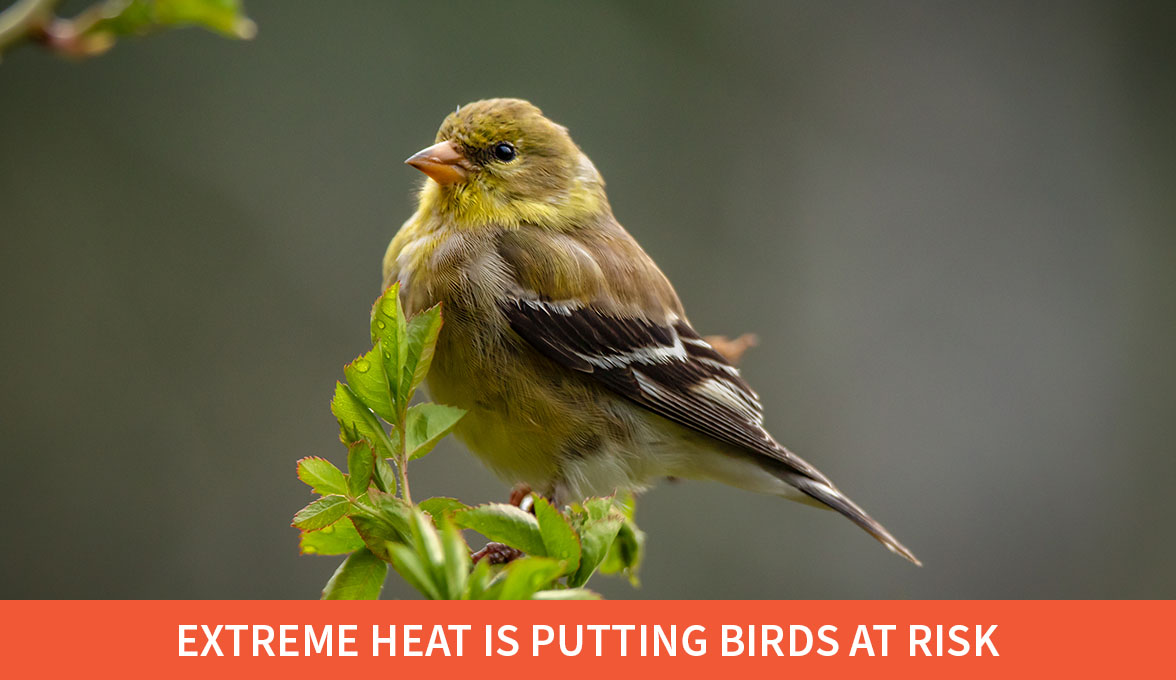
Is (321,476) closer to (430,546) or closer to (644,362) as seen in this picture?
(430,546)

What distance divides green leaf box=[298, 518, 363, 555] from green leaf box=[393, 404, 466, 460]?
0.36ft

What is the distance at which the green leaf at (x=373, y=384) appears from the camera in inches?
34.3

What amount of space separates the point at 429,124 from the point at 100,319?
70.3 inches

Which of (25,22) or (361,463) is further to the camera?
(361,463)

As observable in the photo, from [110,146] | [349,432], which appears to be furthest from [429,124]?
[349,432]

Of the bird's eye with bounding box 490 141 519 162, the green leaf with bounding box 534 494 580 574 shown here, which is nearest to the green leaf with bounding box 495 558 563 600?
the green leaf with bounding box 534 494 580 574

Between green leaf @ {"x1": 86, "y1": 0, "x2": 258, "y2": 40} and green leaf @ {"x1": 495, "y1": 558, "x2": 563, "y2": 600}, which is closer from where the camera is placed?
green leaf @ {"x1": 86, "y1": 0, "x2": 258, "y2": 40}

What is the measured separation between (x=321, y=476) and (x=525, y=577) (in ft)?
0.96

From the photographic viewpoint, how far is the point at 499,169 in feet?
6.89

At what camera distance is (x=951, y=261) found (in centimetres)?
520

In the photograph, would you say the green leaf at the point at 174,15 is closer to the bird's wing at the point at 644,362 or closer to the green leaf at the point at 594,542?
the green leaf at the point at 594,542

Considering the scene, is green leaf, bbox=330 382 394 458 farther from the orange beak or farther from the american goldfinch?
the orange beak

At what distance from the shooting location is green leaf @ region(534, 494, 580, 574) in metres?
0.84

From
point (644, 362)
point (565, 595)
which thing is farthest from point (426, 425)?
point (644, 362)
